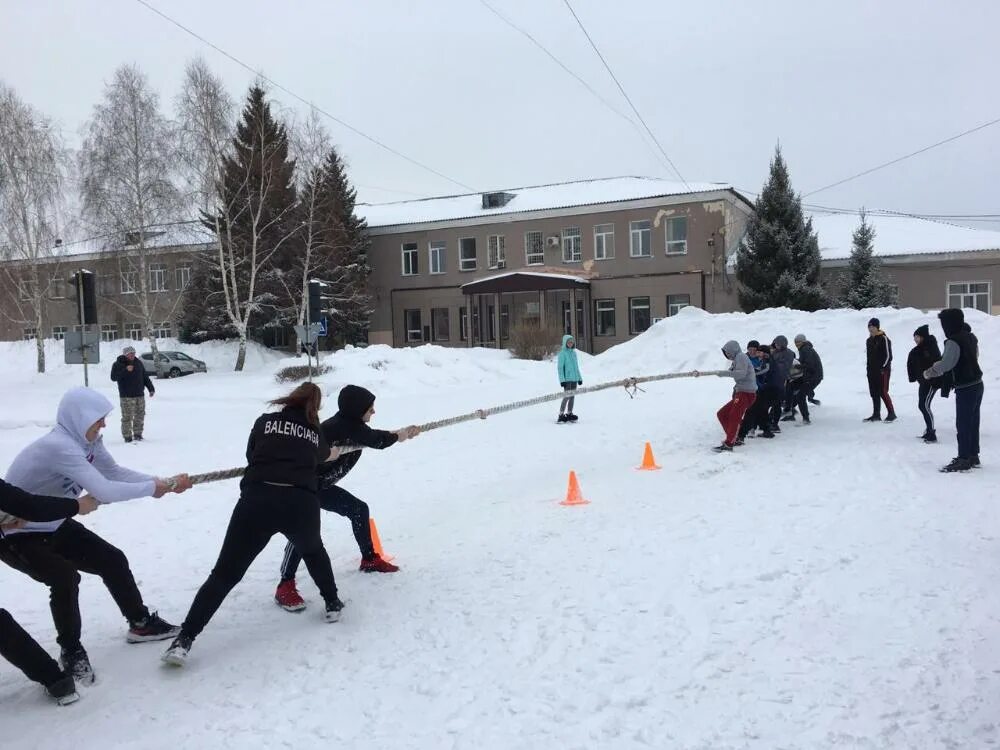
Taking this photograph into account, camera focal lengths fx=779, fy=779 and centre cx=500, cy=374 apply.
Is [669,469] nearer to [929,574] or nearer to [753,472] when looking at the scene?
[753,472]

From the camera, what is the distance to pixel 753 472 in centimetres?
980

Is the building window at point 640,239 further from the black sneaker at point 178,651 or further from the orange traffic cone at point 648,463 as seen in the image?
the black sneaker at point 178,651

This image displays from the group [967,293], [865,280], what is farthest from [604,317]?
[967,293]

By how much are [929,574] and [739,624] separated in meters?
1.75

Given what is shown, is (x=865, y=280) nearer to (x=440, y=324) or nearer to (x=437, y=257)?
(x=440, y=324)

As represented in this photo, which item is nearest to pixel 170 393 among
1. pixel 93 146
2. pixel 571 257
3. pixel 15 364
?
pixel 93 146

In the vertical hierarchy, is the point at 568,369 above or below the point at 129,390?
above

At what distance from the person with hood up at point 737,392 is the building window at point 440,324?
109ft

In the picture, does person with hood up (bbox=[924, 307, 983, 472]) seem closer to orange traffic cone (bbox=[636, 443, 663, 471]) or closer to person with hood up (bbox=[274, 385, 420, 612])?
orange traffic cone (bbox=[636, 443, 663, 471])

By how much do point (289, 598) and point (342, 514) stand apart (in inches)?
30.6

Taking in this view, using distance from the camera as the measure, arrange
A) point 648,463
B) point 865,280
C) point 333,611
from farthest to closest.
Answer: point 865,280, point 648,463, point 333,611

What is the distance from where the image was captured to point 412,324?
4534 cm

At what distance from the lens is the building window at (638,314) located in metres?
39.2

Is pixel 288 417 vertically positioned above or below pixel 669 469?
above
